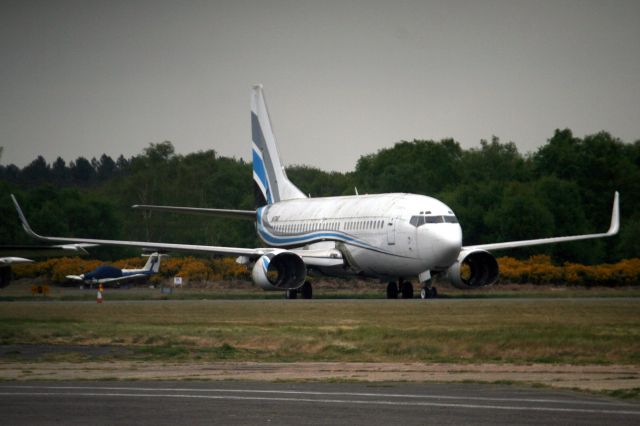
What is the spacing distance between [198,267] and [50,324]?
112ft

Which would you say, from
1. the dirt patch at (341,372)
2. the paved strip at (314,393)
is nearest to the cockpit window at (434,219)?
the dirt patch at (341,372)

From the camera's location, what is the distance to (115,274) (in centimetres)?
6650

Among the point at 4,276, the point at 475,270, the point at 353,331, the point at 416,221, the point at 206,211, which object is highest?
the point at 206,211

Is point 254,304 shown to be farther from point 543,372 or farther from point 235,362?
point 543,372

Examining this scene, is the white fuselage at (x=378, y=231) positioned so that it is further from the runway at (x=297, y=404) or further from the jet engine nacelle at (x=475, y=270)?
the runway at (x=297, y=404)

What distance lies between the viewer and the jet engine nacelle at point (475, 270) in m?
46.1

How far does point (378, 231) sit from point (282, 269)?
162 inches

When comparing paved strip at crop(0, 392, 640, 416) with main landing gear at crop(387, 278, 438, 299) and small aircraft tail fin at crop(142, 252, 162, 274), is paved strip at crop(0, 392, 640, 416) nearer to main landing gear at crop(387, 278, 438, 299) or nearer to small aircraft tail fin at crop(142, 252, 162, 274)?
main landing gear at crop(387, 278, 438, 299)

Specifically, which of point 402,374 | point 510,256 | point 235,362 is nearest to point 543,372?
point 402,374

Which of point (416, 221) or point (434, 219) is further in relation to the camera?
point (416, 221)

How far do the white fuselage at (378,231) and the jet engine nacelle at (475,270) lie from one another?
4.04ft

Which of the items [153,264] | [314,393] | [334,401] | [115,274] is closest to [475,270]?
[153,264]

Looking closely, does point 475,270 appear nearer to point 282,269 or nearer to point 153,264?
point 282,269

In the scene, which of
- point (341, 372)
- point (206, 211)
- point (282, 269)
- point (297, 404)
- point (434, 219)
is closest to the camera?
point (297, 404)
